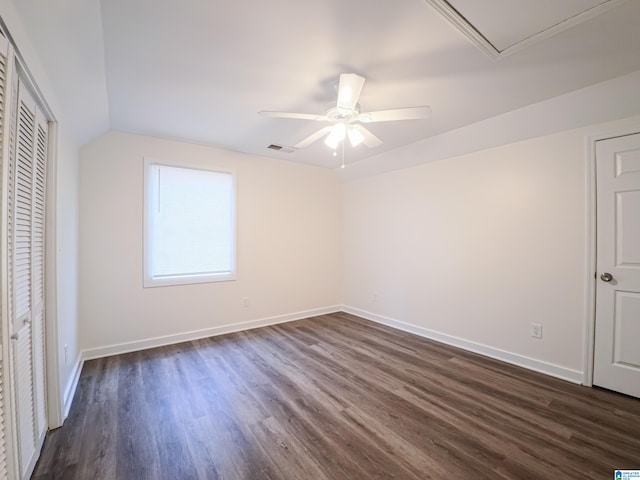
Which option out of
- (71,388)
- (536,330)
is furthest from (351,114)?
(71,388)

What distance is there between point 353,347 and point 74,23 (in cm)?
343

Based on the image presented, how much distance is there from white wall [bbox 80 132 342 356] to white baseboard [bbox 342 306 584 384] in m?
1.24

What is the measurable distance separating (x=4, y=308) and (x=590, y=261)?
3.88 meters

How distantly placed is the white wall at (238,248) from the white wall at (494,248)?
1003 millimetres

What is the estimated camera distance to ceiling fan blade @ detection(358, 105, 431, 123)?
1.82m

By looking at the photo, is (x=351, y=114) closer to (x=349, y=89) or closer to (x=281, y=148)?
(x=349, y=89)

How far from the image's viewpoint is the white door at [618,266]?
7.14 ft

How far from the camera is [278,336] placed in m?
3.56

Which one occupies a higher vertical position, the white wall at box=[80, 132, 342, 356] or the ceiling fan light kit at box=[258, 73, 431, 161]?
the ceiling fan light kit at box=[258, 73, 431, 161]

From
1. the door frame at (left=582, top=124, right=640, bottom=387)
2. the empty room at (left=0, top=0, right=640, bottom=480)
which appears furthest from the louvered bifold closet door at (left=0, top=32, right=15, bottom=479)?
the door frame at (left=582, top=124, right=640, bottom=387)

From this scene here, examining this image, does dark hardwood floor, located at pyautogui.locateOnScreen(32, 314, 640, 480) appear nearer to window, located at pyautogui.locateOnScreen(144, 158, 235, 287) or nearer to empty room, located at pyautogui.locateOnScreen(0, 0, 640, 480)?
empty room, located at pyautogui.locateOnScreen(0, 0, 640, 480)

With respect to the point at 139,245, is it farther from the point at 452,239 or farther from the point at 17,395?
the point at 452,239

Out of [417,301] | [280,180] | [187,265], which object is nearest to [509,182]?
[417,301]

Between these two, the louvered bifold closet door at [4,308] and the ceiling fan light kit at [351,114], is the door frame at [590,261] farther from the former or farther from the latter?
the louvered bifold closet door at [4,308]
